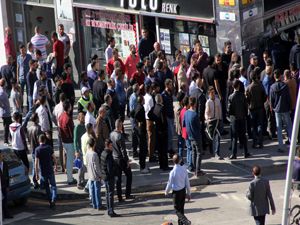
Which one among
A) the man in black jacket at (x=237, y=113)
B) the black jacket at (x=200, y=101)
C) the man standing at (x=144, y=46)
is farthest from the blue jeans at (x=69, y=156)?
the man standing at (x=144, y=46)

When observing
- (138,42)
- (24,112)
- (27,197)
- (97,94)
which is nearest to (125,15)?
(138,42)

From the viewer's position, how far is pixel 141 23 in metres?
31.8

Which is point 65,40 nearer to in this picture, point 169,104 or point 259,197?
point 169,104

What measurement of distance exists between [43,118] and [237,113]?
14.6 feet

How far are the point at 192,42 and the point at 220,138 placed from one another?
18.9ft

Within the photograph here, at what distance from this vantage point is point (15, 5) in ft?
120

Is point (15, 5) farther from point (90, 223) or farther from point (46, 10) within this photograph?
point (90, 223)

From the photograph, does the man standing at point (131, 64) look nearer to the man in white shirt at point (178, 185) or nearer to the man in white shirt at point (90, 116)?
the man in white shirt at point (90, 116)

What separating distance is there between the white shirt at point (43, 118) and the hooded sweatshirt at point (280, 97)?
5.25 metres

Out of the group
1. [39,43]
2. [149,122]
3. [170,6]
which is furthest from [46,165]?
[39,43]

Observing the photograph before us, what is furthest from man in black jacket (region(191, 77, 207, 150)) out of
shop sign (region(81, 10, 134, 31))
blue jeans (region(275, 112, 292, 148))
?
shop sign (region(81, 10, 134, 31))

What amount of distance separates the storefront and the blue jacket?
6544mm

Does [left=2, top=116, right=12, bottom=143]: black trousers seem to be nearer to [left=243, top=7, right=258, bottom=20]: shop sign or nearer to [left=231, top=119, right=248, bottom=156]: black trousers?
[left=231, top=119, right=248, bottom=156]: black trousers

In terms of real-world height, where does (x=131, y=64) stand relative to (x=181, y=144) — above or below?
above
